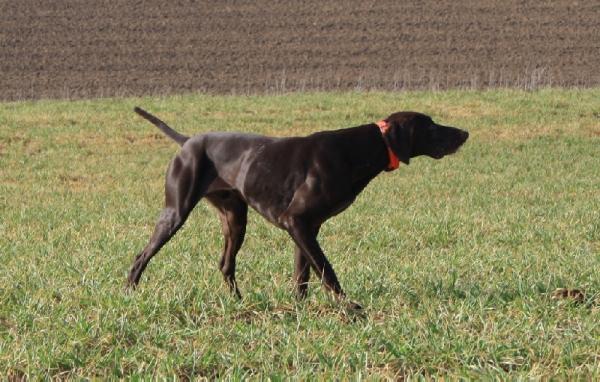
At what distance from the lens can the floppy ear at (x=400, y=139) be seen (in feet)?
20.0

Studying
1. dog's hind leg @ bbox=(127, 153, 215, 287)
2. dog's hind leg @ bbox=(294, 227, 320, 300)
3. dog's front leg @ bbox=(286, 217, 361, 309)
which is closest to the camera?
dog's front leg @ bbox=(286, 217, 361, 309)

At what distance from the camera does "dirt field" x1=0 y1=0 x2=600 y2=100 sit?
114 feet

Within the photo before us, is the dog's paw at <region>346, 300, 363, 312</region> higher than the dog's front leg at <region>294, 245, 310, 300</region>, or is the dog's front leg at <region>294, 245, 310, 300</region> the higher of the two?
the dog's paw at <region>346, 300, 363, 312</region>

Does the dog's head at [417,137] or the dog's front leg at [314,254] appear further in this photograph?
the dog's head at [417,137]

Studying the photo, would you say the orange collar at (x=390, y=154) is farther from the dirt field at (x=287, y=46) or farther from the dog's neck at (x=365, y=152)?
the dirt field at (x=287, y=46)

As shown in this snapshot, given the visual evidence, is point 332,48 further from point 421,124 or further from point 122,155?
point 421,124

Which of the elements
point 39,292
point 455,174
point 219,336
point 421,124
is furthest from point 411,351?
point 455,174

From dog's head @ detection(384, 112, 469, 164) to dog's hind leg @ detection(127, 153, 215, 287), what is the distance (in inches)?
52.2

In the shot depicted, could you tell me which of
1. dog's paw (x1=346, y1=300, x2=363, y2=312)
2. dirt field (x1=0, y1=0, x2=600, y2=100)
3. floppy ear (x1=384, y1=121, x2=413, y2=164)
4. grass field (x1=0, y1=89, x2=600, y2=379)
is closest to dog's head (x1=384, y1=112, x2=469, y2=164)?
floppy ear (x1=384, y1=121, x2=413, y2=164)

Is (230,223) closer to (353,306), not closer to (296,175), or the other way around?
(296,175)

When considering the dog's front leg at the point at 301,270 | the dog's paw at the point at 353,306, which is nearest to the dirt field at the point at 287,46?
the dog's front leg at the point at 301,270

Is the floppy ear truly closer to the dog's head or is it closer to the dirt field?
the dog's head

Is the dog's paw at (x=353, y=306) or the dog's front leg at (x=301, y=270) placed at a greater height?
the dog's paw at (x=353, y=306)

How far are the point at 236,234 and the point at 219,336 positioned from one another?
1.86 metres
